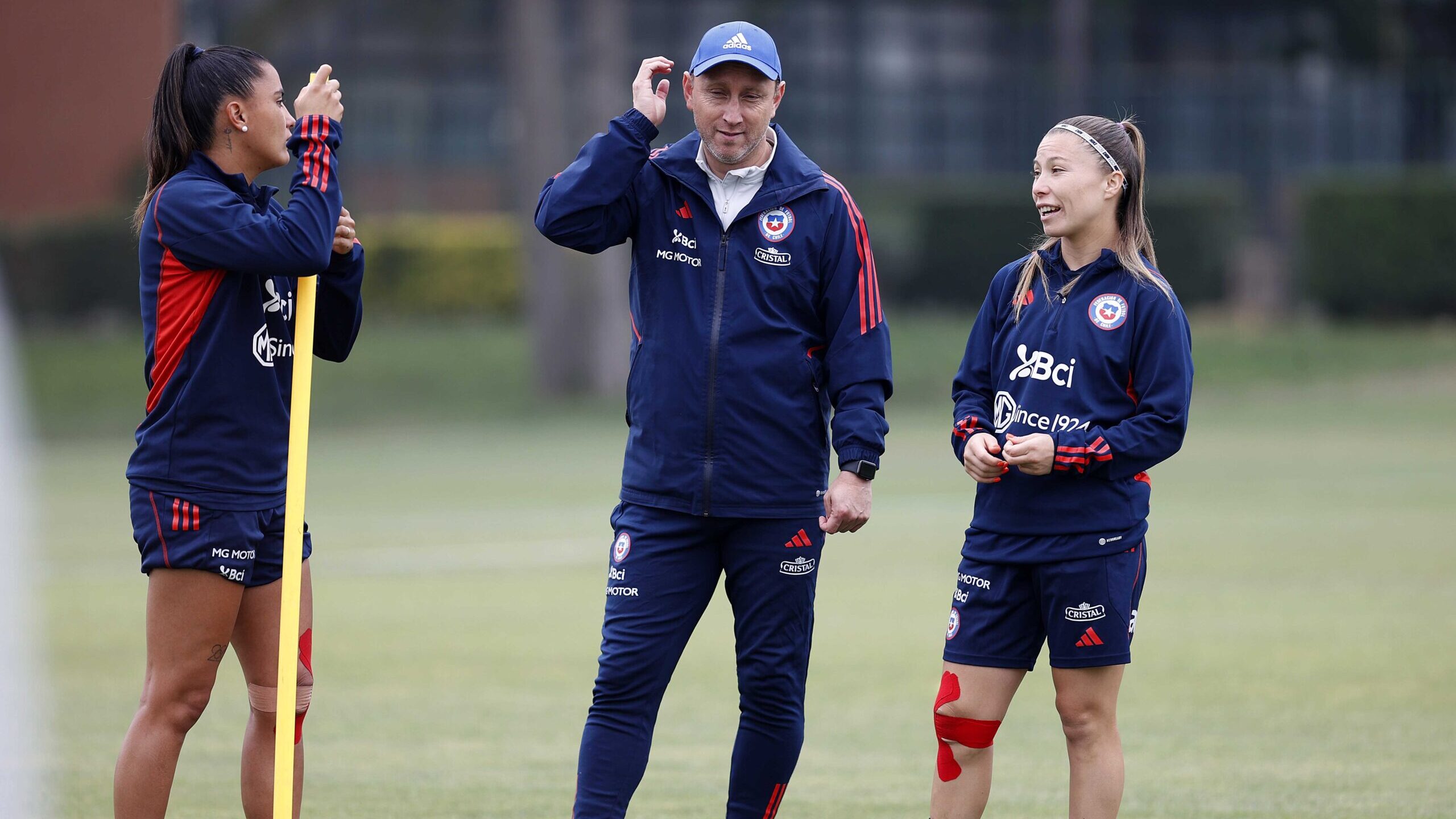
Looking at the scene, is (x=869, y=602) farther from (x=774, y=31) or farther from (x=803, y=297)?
(x=774, y=31)

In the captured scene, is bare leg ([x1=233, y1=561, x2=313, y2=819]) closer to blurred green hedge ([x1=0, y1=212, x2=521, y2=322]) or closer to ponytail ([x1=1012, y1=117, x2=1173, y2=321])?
ponytail ([x1=1012, y1=117, x2=1173, y2=321])

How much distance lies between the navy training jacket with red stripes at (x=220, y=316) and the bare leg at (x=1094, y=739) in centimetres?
204

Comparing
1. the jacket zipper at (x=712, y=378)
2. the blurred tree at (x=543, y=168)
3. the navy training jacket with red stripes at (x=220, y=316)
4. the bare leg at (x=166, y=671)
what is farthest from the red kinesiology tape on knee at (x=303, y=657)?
the blurred tree at (x=543, y=168)

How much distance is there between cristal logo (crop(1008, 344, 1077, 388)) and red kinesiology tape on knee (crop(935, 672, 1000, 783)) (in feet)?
2.59

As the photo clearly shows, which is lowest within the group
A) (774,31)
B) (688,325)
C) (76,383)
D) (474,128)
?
(76,383)

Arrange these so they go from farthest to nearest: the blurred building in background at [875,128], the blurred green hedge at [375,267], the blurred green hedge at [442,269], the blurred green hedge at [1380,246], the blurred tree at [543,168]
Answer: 1. the blurred green hedge at [442,269]
2. the blurred green hedge at [1380,246]
3. the blurred green hedge at [375,267]
4. the blurred building in background at [875,128]
5. the blurred tree at [543,168]

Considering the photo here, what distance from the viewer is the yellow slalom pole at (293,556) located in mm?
4020

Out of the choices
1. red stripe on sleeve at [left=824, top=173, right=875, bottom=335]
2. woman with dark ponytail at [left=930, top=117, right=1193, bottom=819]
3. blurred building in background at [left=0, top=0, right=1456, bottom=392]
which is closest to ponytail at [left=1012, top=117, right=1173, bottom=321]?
woman with dark ponytail at [left=930, top=117, right=1193, bottom=819]

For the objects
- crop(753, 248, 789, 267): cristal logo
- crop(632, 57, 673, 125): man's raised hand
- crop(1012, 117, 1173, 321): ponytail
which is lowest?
crop(753, 248, 789, 267): cristal logo

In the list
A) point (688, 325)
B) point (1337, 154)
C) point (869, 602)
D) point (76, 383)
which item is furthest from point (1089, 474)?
point (1337, 154)

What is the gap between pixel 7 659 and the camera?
945 centimetres

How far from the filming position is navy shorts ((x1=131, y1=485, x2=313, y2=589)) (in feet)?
13.8

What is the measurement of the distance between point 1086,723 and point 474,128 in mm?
34468

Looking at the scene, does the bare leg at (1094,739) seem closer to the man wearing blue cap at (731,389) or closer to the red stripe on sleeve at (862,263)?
the man wearing blue cap at (731,389)
